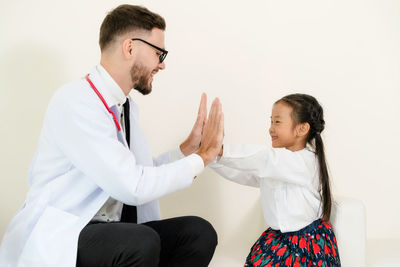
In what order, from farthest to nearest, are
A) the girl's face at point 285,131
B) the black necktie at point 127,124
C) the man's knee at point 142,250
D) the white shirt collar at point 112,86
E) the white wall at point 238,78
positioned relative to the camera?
the white wall at point 238,78
the girl's face at point 285,131
the black necktie at point 127,124
the white shirt collar at point 112,86
the man's knee at point 142,250

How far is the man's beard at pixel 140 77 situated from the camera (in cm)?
156

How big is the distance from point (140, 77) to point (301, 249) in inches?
39.0

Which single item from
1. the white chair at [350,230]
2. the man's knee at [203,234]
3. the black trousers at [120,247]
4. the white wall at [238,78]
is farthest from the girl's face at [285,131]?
the black trousers at [120,247]

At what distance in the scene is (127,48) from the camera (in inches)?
59.7

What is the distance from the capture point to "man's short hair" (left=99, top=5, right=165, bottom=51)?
153cm

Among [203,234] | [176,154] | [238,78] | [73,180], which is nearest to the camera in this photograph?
[73,180]

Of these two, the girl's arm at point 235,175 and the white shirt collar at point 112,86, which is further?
the girl's arm at point 235,175

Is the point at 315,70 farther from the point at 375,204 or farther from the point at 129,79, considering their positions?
the point at 129,79

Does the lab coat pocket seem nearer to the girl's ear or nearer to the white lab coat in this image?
the white lab coat

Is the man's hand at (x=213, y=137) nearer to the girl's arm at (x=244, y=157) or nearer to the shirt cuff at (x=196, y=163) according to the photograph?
the shirt cuff at (x=196, y=163)

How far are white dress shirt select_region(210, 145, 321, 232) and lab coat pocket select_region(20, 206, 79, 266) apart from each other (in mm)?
690

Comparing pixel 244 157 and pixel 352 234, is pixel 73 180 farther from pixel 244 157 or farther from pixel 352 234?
pixel 352 234

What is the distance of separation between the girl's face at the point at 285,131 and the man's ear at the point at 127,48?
79 centimetres

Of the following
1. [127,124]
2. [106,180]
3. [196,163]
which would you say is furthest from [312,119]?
[106,180]
